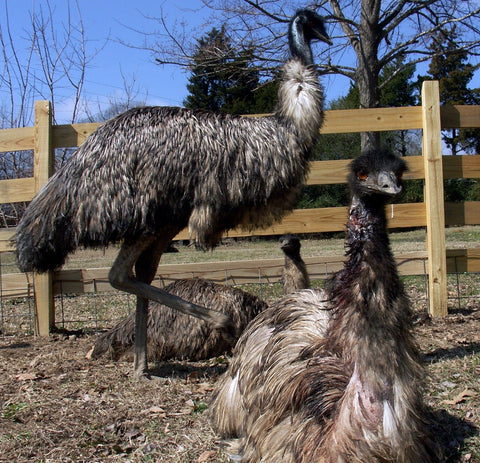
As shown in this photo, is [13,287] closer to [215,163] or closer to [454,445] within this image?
[215,163]

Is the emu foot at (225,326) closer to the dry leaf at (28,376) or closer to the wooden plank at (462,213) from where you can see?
the dry leaf at (28,376)

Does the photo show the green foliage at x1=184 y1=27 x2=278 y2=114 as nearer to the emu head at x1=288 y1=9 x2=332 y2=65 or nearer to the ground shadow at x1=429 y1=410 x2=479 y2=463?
the emu head at x1=288 y1=9 x2=332 y2=65

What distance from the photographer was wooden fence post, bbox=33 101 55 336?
610 centimetres

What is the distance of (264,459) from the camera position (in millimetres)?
2752

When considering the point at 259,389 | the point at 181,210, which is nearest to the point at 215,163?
the point at 181,210

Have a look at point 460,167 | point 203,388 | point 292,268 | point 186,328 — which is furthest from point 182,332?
point 460,167

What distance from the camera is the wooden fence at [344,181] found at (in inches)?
243

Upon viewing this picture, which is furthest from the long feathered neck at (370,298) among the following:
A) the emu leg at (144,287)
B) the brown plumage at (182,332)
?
the brown plumage at (182,332)

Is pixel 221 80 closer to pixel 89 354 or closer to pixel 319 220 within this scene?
pixel 319 220

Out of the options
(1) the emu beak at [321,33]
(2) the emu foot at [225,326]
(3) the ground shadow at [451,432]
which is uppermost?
(1) the emu beak at [321,33]

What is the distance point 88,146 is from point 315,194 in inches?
694

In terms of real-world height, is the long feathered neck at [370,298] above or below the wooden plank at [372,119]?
below

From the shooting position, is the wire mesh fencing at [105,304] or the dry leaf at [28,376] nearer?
the dry leaf at [28,376]

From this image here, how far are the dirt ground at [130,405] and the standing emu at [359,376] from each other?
526 millimetres
